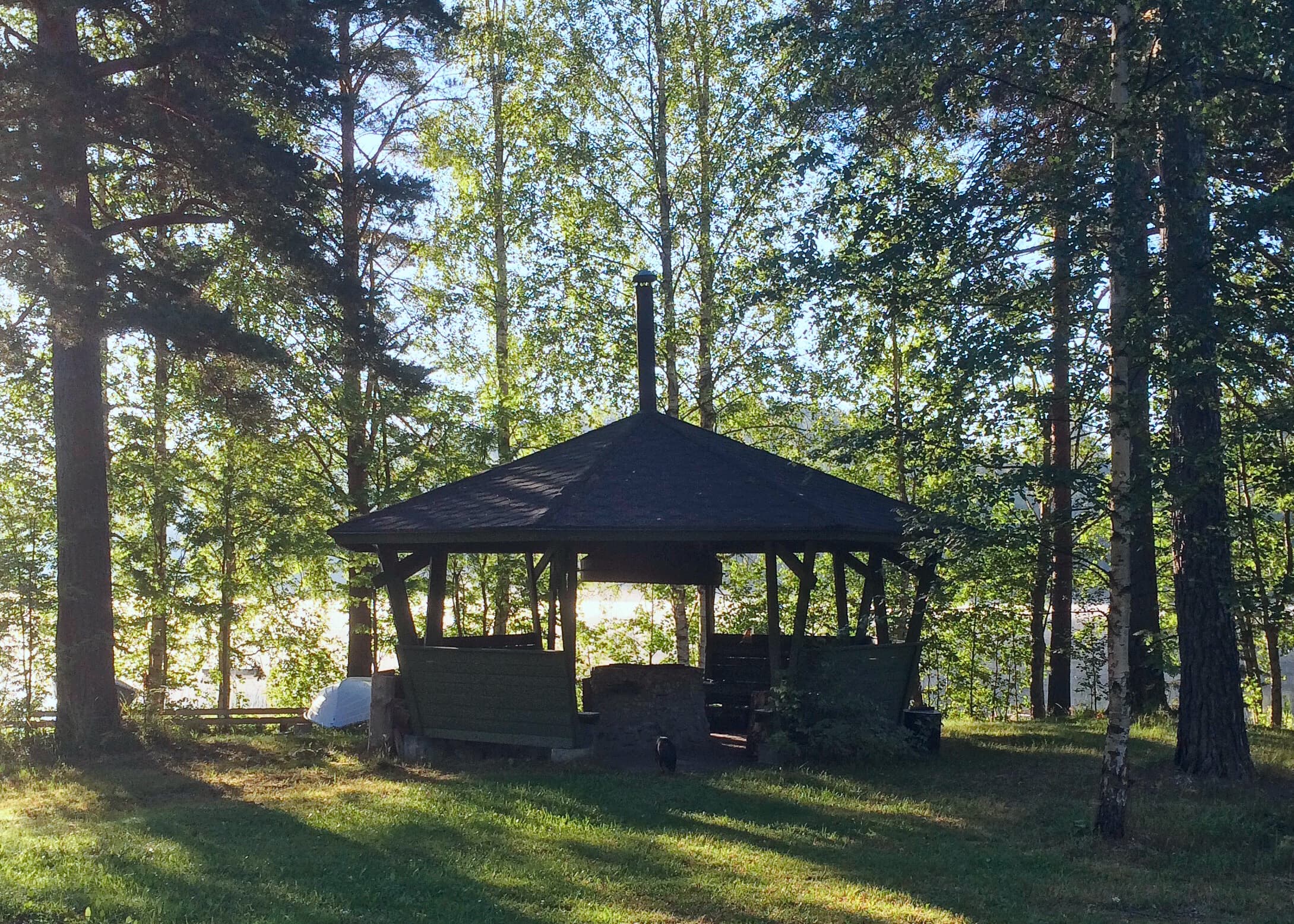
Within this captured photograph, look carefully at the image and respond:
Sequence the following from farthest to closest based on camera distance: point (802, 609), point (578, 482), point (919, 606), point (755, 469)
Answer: point (755, 469) < point (919, 606) < point (578, 482) < point (802, 609)

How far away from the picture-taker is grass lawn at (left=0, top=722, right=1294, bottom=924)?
5.97 m

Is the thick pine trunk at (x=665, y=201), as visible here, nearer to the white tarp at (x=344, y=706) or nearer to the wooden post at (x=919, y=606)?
the white tarp at (x=344, y=706)

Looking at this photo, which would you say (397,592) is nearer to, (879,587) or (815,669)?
(815,669)

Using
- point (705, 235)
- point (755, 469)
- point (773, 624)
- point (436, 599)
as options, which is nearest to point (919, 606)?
point (773, 624)

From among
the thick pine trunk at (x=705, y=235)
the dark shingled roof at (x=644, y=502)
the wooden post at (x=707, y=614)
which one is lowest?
the wooden post at (x=707, y=614)

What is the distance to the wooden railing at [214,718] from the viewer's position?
13414 millimetres

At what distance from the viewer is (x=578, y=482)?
35.7 feet

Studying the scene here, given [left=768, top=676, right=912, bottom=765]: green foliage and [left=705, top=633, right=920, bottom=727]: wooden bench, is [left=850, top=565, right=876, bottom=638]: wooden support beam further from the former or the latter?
[left=768, top=676, right=912, bottom=765]: green foliage

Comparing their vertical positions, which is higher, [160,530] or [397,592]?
[160,530]

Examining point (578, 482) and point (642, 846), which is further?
point (578, 482)

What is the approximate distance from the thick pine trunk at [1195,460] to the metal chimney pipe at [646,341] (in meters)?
6.03

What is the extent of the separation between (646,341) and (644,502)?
10.7ft

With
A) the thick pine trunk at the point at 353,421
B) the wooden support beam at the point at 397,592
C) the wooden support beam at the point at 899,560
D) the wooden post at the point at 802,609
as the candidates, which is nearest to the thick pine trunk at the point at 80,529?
the thick pine trunk at the point at 353,421

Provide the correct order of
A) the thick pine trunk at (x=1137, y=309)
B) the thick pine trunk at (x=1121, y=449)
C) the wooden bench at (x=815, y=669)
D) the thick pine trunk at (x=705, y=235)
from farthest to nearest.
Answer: the thick pine trunk at (x=705, y=235), the wooden bench at (x=815, y=669), the thick pine trunk at (x=1121, y=449), the thick pine trunk at (x=1137, y=309)
